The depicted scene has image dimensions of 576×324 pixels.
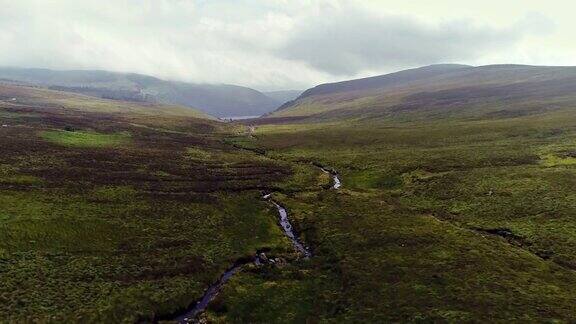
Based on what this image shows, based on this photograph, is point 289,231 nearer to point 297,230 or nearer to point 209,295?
point 297,230

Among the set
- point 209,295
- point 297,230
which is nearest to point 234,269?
point 209,295

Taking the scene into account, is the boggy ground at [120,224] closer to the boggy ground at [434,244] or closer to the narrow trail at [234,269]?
the narrow trail at [234,269]

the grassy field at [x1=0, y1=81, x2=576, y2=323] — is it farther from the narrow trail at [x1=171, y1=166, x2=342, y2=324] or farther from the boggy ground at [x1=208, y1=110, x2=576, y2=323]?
the narrow trail at [x1=171, y1=166, x2=342, y2=324]

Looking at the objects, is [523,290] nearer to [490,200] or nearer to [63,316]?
[490,200]

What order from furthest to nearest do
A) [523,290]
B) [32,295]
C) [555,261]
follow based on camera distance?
1. [555,261]
2. [523,290]
3. [32,295]

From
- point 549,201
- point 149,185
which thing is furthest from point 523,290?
point 149,185

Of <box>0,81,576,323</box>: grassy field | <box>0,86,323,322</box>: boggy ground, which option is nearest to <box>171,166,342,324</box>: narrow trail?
<box>0,86,323,322</box>: boggy ground
